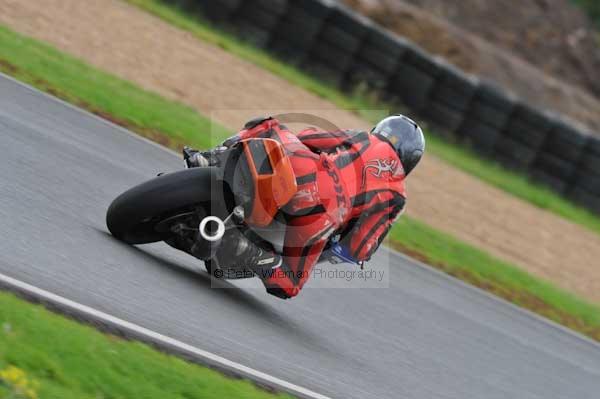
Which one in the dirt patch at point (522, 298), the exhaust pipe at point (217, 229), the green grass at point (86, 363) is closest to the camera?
the green grass at point (86, 363)

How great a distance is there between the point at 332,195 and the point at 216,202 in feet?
2.37

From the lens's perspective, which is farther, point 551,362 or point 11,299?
point 551,362

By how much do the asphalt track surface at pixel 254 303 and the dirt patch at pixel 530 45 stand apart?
13683 millimetres

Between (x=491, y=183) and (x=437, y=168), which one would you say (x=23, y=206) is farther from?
(x=491, y=183)

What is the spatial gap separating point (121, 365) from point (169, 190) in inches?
63.9

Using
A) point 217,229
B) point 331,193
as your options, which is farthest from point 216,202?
point 331,193

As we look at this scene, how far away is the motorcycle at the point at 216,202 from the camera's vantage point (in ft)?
21.1

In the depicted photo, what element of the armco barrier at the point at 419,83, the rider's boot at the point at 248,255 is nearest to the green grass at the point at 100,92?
the rider's boot at the point at 248,255

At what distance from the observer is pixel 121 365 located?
5.00 meters

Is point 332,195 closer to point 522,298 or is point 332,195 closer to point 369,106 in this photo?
point 522,298

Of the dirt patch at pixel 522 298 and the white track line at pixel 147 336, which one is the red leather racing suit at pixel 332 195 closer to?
the white track line at pixel 147 336

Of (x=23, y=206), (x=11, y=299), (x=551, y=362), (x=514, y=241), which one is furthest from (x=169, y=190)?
(x=514, y=241)

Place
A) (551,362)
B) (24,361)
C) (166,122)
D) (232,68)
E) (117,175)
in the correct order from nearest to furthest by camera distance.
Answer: (24,361)
(117,175)
(551,362)
(166,122)
(232,68)

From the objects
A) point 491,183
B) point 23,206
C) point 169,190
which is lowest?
point 491,183
